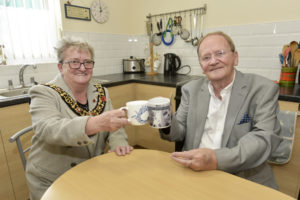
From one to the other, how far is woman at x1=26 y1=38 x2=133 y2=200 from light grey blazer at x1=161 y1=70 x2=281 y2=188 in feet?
1.26

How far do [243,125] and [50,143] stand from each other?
0.95 m

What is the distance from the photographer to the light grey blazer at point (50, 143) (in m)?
0.93

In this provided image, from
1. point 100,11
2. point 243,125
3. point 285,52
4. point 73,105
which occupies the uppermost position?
point 100,11

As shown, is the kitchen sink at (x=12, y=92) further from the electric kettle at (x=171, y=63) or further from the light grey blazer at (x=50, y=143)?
the electric kettle at (x=171, y=63)

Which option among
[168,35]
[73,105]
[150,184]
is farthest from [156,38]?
[150,184]

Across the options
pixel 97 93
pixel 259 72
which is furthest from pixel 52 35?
pixel 259 72

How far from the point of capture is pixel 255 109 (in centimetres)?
105

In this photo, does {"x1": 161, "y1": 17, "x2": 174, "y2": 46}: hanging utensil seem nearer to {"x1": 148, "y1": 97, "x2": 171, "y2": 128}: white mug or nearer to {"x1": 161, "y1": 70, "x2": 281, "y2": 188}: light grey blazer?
{"x1": 161, "y1": 70, "x2": 281, "y2": 188}: light grey blazer

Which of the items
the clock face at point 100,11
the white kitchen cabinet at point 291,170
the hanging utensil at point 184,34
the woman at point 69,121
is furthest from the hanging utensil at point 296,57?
the clock face at point 100,11

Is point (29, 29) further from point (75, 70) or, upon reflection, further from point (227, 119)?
point (227, 119)

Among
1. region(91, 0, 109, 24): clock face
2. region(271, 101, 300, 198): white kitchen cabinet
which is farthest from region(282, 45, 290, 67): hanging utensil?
region(91, 0, 109, 24): clock face

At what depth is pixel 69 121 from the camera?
2.93 ft

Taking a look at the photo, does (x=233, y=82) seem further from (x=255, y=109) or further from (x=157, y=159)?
(x=157, y=159)

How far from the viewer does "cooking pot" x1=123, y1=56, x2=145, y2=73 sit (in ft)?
9.48
